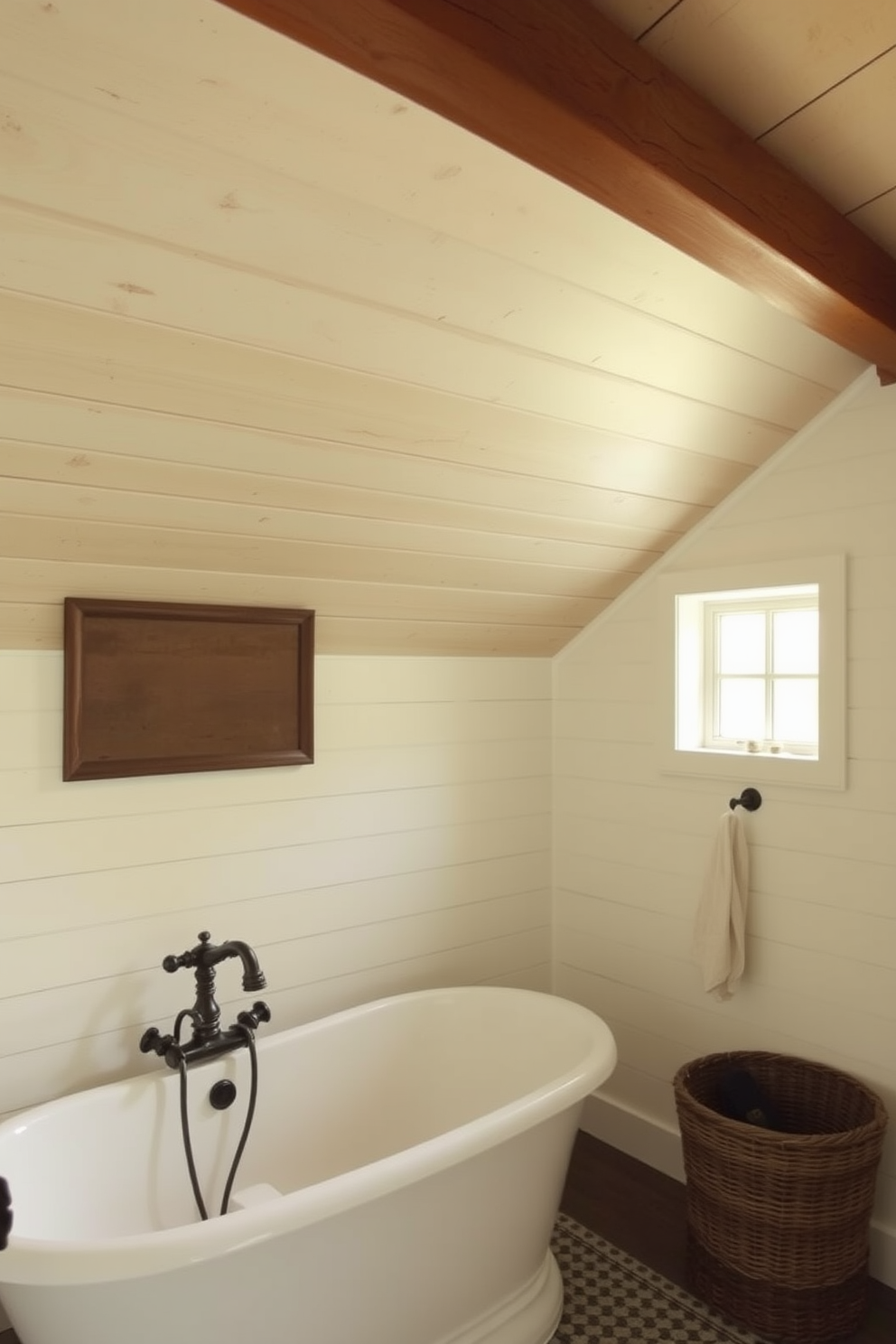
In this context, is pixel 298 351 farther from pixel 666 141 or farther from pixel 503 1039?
pixel 503 1039

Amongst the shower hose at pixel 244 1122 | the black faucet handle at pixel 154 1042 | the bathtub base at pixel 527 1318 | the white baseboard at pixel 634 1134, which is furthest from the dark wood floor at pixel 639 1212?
the black faucet handle at pixel 154 1042

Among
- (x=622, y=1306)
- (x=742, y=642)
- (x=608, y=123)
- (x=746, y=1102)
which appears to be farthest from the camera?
(x=742, y=642)

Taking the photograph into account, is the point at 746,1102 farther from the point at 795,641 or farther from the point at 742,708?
the point at 795,641

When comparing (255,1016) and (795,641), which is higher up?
(795,641)

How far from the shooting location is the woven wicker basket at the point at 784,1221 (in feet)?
6.64

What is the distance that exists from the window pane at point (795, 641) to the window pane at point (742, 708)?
0.10 metres

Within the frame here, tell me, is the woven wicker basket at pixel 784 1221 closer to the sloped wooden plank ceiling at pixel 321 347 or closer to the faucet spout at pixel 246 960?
the faucet spout at pixel 246 960

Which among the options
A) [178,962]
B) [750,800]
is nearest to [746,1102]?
[750,800]

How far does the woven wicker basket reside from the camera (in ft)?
6.64

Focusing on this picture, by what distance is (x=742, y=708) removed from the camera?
276 centimetres

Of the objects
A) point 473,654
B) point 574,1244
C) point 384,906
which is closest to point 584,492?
point 473,654

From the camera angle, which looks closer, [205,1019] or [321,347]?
[321,347]

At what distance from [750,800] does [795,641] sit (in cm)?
48

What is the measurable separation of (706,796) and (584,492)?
987 millimetres
